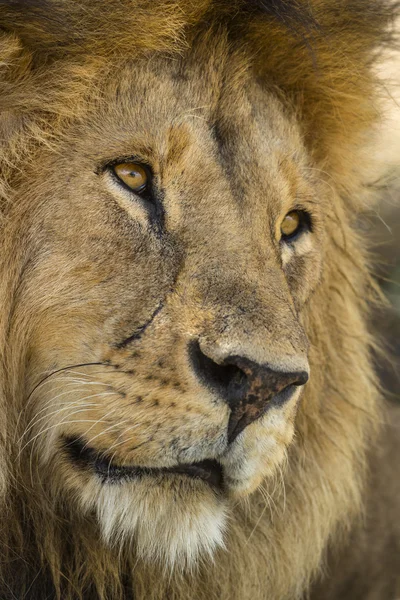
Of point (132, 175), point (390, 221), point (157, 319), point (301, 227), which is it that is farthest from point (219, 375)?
point (390, 221)

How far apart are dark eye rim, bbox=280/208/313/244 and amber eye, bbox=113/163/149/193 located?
1.72ft

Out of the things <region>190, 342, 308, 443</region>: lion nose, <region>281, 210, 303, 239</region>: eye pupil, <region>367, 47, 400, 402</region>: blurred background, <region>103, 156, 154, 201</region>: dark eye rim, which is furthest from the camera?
<region>367, 47, 400, 402</region>: blurred background

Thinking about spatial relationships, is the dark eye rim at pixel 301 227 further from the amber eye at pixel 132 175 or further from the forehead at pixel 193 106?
the amber eye at pixel 132 175

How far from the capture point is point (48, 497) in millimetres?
2170

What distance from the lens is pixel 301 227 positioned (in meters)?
2.58

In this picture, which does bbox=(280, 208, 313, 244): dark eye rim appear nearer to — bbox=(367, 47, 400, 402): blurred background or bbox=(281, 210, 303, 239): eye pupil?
bbox=(281, 210, 303, 239): eye pupil

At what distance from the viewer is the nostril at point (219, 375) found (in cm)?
185

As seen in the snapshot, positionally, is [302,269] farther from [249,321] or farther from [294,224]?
[249,321]

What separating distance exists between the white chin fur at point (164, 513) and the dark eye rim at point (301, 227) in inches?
32.9

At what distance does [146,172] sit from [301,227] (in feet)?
1.95

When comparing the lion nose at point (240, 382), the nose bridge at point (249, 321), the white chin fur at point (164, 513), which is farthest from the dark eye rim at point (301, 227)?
Answer: the white chin fur at point (164, 513)

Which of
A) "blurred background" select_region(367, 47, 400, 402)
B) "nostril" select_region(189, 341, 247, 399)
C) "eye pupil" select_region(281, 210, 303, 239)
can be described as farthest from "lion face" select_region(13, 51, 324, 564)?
"blurred background" select_region(367, 47, 400, 402)

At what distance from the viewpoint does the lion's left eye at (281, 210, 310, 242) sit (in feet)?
8.24

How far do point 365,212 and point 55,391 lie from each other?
4.88ft
